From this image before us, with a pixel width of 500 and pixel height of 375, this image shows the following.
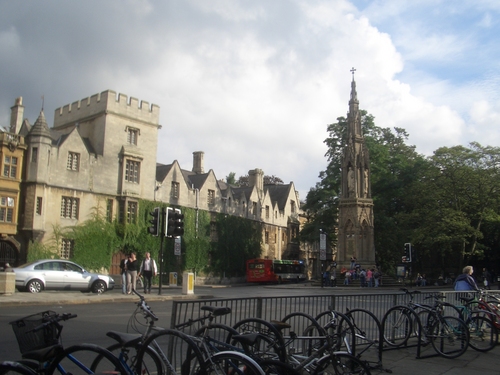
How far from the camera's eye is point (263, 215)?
5884cm

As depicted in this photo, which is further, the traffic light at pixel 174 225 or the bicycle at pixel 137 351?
the traffic light at pixel 174 225

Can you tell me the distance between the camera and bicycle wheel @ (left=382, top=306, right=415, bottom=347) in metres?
9.23

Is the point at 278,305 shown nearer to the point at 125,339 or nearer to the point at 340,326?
the point at 340,326

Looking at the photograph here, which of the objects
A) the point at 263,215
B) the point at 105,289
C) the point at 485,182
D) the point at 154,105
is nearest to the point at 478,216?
the point at 485,182

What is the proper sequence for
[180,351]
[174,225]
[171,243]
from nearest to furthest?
[180,351], [174,225], [171,243]

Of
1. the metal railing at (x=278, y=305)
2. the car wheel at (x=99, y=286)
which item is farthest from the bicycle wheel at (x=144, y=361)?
the car wheel at (x=99, y=286)

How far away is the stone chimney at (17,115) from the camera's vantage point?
40406 mm

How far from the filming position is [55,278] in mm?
22453

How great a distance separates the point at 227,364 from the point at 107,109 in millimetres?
37706

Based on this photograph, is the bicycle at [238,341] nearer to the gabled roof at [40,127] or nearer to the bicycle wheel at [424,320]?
the bicycle wheel at [424,320]

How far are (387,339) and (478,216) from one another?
36632 mm

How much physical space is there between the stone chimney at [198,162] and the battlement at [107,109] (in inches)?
608

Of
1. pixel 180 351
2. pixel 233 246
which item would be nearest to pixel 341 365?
pixel 180 351

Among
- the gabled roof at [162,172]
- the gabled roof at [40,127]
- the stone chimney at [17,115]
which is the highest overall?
the stone chimney at [17,115]
